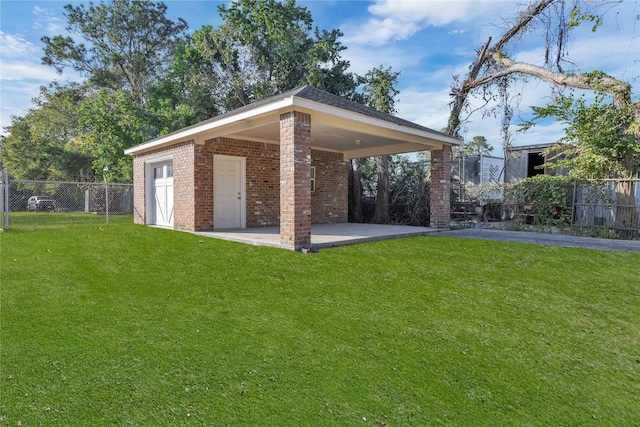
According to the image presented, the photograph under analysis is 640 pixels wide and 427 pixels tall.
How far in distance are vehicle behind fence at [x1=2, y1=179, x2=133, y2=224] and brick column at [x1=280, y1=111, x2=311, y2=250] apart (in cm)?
1293

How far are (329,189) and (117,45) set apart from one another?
2317 centimetres

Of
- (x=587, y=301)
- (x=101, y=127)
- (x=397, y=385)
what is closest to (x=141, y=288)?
(x=397, y=385)

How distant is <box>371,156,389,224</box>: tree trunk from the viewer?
573 inches

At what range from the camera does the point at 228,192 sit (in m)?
10.5

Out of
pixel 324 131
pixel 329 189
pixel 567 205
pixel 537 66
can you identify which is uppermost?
pixel 537 66

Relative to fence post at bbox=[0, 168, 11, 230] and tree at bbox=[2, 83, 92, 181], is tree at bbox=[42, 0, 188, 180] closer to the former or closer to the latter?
tree at bbox=[2, 83, 92, 181]

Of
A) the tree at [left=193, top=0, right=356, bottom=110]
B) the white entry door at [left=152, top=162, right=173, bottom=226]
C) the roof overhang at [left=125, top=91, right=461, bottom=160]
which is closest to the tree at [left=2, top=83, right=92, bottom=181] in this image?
the tree at [left=193, top=0, right=356, bottom=110]

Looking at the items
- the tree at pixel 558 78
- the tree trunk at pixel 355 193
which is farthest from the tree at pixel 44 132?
the tree at pixel 558 78

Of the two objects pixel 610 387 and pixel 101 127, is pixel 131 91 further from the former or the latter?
pixel 610 387

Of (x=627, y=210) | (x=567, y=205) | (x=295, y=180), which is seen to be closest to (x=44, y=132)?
(x=295, y=180)

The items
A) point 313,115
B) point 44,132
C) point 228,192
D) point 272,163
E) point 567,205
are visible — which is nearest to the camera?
point 313,115

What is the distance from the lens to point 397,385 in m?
2.37

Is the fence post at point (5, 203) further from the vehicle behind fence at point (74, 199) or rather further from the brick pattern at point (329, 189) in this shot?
the brick pattern at point (329, 189)

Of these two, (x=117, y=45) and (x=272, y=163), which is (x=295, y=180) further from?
(x=117, y=45)
